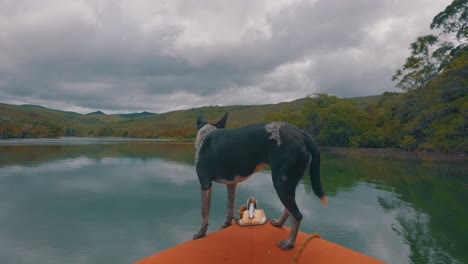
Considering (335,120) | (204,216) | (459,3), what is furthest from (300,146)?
(335,120)

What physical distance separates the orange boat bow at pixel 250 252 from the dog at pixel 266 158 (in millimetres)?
177

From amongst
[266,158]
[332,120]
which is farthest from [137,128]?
[266,158]

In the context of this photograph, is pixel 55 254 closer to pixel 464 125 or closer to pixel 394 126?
pixel 464 125

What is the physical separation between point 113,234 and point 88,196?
5.56 m

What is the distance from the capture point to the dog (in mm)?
2973

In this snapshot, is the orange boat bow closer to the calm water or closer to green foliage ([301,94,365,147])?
the calm water

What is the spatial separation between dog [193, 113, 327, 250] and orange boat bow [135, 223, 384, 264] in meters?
0.18

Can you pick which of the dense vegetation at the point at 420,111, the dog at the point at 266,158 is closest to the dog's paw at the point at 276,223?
the dog at the point at 266,158

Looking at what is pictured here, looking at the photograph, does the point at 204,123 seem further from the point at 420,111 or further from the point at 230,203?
the point at 420,111

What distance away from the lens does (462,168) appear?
65.5ft

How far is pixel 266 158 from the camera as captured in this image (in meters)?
3.13

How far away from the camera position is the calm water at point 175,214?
6801 mm

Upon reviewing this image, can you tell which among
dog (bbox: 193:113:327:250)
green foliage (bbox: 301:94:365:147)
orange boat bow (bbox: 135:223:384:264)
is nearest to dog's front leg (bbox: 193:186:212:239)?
dog (bbox: 193:113:327:250)

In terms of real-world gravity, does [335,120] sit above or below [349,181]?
above
